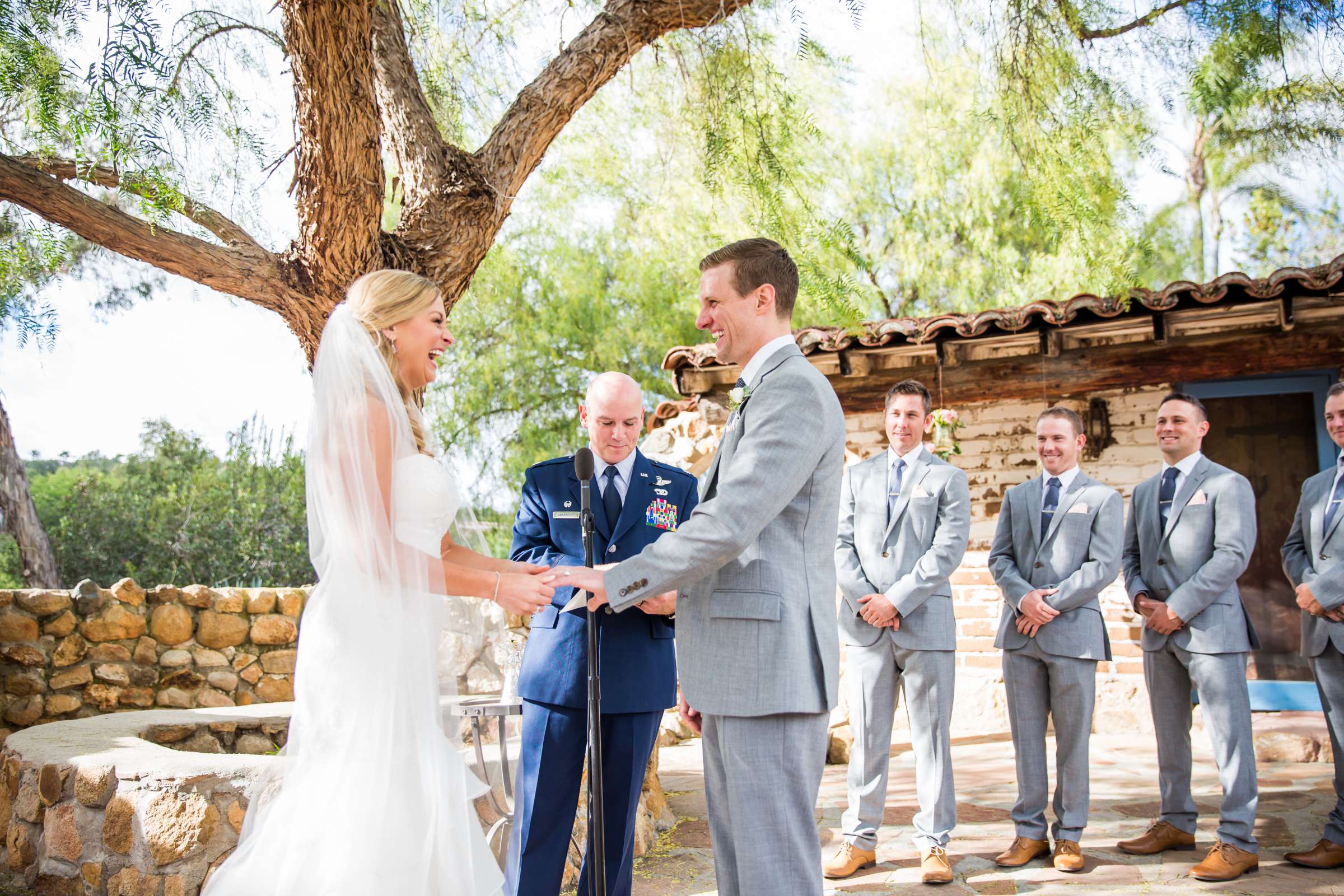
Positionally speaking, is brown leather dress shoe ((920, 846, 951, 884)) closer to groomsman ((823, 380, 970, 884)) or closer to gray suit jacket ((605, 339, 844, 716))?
groomsman ((823, 380, 970, 884))

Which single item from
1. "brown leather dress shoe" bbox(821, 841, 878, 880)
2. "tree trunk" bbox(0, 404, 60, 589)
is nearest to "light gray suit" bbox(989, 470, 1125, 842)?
"brown leather dress shoe" bbox(821, 841, 878, 880)

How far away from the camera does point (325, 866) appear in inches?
95.8

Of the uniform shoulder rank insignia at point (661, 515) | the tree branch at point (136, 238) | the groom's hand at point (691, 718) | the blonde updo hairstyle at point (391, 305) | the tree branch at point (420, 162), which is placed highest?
the tree branch at point (420, 162)

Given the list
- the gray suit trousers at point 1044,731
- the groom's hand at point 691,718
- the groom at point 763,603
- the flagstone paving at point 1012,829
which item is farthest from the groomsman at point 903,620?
the groom at point 763,603

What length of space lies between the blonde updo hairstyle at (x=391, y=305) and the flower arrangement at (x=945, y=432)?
4.79m

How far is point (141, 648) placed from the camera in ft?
20.7

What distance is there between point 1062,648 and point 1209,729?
2.33ft

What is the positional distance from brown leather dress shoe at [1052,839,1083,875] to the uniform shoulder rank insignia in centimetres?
234

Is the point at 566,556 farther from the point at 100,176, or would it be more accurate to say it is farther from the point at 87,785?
the point at 100,176

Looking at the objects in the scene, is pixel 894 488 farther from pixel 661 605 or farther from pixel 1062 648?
pixel 661 605

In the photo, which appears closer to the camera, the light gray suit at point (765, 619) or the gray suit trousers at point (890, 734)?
the light gray suit at point (765, 619)

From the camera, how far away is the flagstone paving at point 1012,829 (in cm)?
409

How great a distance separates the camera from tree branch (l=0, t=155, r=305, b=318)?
4.20 meters

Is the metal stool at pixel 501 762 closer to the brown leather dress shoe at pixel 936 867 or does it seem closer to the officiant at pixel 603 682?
the officiant at pixel 603 682
